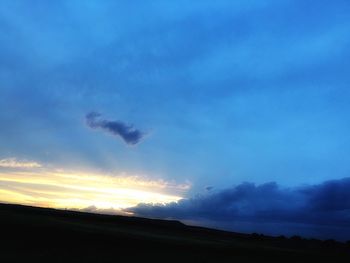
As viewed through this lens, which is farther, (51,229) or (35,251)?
(51,229)

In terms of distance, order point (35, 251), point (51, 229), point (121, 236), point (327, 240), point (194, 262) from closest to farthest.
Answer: point (35, 251), point (194, 262), point (51, 229), point (121, 236), point (327, 240)

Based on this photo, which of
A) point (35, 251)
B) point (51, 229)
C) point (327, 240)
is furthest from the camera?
point (327, 240)

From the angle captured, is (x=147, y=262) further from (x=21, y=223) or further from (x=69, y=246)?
(x=21, y=223)

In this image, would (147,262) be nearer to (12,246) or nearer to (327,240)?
(12,246)

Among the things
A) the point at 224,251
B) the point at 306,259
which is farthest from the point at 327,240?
the point at 224,251

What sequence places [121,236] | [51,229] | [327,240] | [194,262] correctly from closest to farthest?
[194,262]
[51,229]
[121,236]
[327,240]

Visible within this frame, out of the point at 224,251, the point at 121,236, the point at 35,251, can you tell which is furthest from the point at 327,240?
the point at 35,251

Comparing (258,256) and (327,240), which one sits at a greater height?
(327,240)

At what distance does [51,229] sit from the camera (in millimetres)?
44469

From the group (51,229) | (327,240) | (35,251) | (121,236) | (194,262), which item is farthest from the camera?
(327,240)

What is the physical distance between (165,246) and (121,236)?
564 centimetres

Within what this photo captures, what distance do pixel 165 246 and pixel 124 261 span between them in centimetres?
986

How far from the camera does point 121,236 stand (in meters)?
48.3

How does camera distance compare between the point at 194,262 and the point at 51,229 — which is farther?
the point at 51,229
